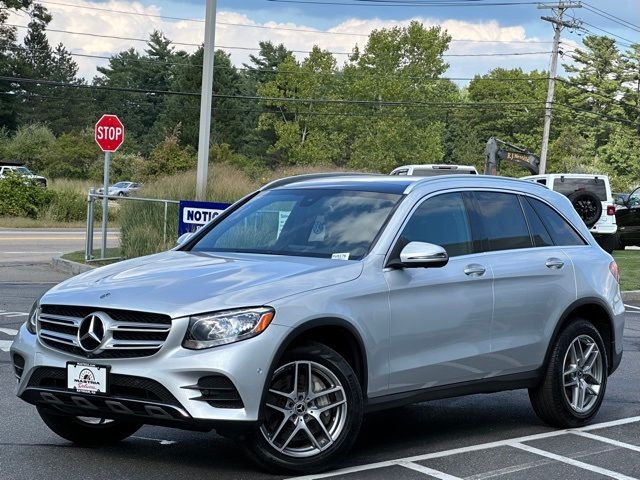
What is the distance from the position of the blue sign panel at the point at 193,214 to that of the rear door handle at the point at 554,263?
11.6 m

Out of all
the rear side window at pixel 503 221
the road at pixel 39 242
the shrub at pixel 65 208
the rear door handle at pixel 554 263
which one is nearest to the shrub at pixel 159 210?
the road at pixel 39 242

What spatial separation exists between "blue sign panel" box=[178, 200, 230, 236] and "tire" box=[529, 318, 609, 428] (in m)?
11.6

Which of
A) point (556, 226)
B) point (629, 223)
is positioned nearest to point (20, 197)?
point (629, 223)

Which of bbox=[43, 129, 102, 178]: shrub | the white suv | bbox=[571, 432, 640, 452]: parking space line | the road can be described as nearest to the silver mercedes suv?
bbox=[571, 432, 640, 452]: parking space line

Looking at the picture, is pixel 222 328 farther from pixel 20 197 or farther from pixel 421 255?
pixel 20 197

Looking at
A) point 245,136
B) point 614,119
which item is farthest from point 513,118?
point 245,136

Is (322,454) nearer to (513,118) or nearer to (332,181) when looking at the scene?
(332,181)

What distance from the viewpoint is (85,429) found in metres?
6.91

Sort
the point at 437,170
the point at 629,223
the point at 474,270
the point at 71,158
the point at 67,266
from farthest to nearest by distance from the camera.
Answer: the point at 71,158
the point at 629,223
the point at 437,170
the point at 67,266
the point at 474,270

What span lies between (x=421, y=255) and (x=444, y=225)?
0.78 meters

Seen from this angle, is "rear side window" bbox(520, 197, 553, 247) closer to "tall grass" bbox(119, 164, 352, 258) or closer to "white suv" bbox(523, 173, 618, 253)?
"tall grass" bbox(119, 164, 352, 258)

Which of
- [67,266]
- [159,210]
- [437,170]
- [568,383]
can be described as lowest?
[67,266]

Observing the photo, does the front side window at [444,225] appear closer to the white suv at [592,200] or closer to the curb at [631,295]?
the curb at [631,295]

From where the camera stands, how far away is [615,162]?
8656 cm
